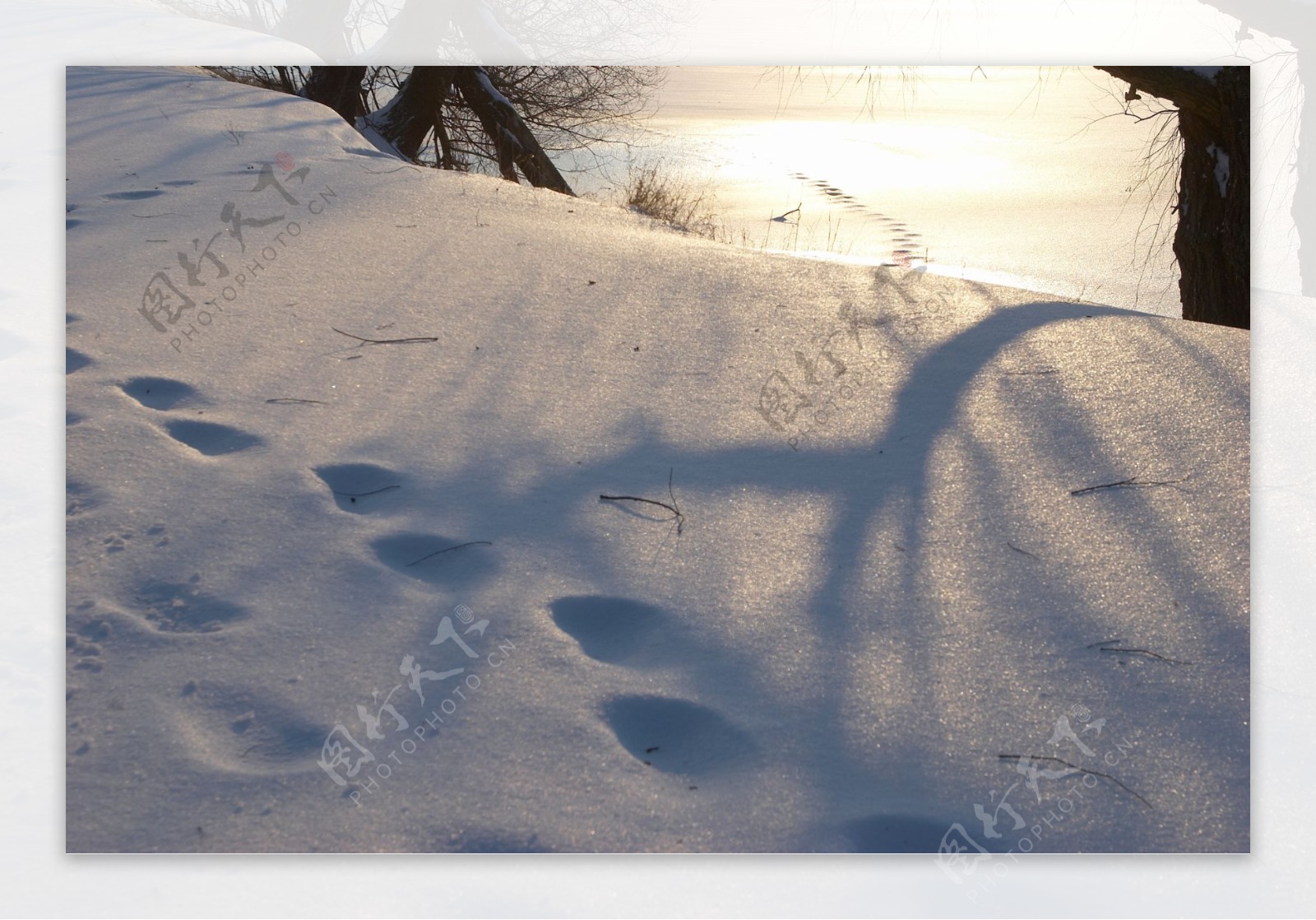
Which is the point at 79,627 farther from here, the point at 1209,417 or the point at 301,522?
the point at 1209,417

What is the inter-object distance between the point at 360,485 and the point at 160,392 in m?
0.59

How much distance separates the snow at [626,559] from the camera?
1.33 meters

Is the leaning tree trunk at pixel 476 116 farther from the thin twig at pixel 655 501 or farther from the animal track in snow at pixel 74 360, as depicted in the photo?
the thin twig at pixel 655 501

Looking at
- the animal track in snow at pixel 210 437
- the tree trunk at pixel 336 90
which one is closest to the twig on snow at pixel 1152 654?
the animal track in snow at pixel 210 437

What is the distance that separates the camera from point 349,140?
12.8ft

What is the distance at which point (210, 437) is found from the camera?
196 cm

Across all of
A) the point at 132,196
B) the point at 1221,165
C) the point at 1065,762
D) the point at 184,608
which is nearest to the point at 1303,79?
the point at 1221,165

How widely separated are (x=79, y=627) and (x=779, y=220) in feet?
16.1

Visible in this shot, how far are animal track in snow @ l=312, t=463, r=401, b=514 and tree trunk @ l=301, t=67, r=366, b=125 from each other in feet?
15.0

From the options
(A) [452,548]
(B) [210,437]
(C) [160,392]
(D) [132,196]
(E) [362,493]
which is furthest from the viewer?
(D) [132,196]

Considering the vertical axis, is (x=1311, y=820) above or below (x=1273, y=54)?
below

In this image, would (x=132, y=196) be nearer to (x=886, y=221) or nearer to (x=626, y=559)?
(x=626, y=559)

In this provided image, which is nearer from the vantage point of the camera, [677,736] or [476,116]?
[677,736]

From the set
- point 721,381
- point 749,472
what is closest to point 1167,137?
point 721,381
